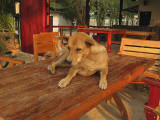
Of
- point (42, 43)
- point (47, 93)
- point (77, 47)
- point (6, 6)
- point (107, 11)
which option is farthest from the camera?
point (107, 11)

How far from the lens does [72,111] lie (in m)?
0.86

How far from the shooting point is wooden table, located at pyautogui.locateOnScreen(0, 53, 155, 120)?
82 cm

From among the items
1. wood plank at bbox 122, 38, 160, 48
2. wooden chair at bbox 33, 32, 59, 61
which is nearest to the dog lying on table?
wooden chair at bbox 33, 32, 59, 61

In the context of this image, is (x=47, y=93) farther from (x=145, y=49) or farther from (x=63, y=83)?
(x=145, y=49)

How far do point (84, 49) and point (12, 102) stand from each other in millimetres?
630

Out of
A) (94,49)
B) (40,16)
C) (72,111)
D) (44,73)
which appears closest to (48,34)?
(44,73)

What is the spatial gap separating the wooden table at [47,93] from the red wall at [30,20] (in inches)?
171

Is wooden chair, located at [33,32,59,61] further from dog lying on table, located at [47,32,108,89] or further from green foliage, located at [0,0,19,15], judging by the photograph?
green foliage, located at [0,0,19,15]

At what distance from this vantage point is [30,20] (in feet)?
19.6

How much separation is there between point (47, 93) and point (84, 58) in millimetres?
426

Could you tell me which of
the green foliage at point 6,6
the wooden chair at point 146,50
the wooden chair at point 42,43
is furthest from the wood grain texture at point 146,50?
the green foliage at point 6,6

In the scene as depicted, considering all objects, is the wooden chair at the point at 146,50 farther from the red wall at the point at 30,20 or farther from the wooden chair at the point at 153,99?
the red wall at the point at 30,20

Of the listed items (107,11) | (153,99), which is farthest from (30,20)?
(107,11)

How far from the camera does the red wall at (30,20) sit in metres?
5.51
